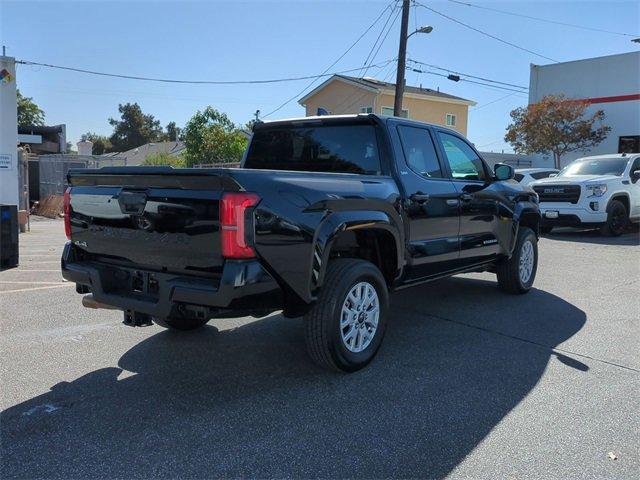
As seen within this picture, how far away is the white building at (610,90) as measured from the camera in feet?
85.5

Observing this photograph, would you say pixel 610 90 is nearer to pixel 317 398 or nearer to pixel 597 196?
pixel 597 196

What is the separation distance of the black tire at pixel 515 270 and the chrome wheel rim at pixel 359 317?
2889 mm

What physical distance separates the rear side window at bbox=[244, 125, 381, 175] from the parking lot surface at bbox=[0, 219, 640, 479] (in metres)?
1.55

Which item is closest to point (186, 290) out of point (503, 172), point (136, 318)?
point (136, 318)

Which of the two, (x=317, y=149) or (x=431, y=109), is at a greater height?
(x=431, y=109)

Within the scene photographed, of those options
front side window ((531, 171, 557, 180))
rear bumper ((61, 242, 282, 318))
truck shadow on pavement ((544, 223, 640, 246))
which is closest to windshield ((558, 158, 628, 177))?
truck shadow on pavement ((544, 223, 640, 246))

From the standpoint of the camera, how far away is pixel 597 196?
1273 centimetres

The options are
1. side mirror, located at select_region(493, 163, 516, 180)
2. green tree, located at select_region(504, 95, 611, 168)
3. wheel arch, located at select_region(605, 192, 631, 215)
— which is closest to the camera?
side mirror, located at select_region(493, 163, 516, 180)

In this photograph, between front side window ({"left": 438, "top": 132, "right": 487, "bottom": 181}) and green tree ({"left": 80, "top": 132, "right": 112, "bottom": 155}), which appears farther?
green tree ({"left": 80, "top": 132, "right": 112, "bottom": 155})

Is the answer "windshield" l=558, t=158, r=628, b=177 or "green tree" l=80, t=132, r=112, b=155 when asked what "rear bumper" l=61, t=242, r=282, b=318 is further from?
"green tree" l=80, t=132, r=112, b=155

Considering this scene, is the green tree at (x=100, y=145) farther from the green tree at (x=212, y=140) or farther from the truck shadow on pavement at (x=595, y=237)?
the truck shadow on pavement at (x=595, y=237)

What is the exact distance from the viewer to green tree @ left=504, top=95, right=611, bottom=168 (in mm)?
25891

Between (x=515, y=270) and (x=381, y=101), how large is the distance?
26399 mm

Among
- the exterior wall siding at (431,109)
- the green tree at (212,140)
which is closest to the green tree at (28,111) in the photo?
the green tree at (212,140)
